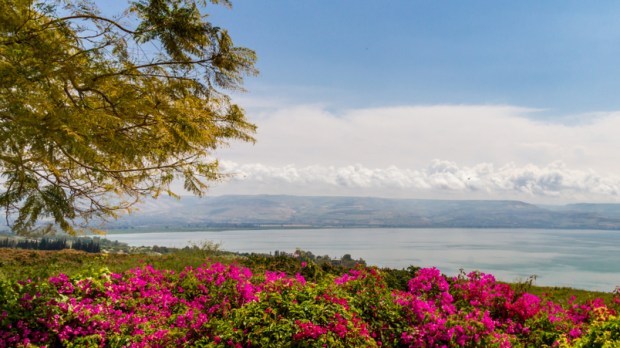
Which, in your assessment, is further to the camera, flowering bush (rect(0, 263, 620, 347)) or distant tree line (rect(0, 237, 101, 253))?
distant tree line (rect(0, 237, 101, 253))

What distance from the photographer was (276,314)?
485 centimetres

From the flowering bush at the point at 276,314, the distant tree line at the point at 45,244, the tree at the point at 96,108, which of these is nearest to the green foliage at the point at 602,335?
the flowering bush at the point at 276,314

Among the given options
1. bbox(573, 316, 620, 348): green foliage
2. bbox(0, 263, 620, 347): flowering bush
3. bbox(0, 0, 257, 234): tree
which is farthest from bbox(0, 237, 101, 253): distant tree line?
bbox(573, 316, 620, 348): green foliage

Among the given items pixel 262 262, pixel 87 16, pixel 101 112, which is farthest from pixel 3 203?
pixel 262 262

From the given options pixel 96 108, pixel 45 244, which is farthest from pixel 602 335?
pixel 45 244

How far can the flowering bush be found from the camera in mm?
4660

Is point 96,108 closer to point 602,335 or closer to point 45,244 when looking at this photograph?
point 602,335

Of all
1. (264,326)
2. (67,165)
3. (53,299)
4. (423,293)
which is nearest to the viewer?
(264,326)

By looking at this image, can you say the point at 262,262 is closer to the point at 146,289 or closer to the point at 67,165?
the point at 146,289

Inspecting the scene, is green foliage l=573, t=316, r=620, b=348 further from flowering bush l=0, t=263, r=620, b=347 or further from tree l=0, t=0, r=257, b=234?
tree l=0, t=0, r=257, b=234

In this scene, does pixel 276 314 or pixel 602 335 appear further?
pixel 276 314

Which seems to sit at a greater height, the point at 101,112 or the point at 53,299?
the point at 101,112

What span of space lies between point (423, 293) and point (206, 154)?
7.76m

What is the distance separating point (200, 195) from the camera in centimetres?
1147
